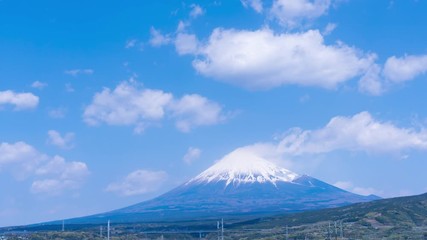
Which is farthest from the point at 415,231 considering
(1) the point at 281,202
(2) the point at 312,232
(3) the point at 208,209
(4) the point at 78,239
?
(1) the point at 281,202

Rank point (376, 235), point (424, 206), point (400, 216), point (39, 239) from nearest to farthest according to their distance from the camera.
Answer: point (376, 235), point (39, 239), point (400, 216), point (424, 206)

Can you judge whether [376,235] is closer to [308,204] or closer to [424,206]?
[424,206]

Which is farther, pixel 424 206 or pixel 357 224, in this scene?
pixel 424 206

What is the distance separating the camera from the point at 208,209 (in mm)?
174750

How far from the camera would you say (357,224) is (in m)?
63.2

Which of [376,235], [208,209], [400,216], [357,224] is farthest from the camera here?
[208,209]

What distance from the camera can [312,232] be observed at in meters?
59.3

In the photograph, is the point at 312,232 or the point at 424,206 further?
the point at 424,206

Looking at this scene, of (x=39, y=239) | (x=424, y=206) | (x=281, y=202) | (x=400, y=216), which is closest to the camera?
(x=39, y=239)

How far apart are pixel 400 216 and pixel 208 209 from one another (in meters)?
111

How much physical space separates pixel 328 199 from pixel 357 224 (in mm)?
134500

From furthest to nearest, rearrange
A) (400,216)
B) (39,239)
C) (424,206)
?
(424,206), (400,216), (39,239)

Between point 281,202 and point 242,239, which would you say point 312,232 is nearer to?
point 242,239

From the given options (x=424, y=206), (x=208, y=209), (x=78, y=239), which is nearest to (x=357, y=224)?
(x=424, y=206)
